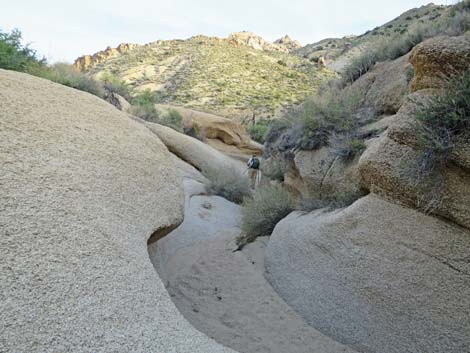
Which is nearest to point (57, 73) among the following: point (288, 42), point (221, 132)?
point (221, 132)

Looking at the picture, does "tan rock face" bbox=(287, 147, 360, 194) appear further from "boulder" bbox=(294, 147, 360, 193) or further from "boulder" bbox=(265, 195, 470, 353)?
"boulder" bbox=(265, 195, 470, 353)

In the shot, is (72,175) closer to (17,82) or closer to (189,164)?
(17,82)

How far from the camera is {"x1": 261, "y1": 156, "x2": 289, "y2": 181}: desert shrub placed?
326 inches

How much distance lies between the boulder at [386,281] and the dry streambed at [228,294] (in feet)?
0.80

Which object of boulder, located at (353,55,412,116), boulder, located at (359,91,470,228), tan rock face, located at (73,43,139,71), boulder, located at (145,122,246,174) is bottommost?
boulder, located at (145,122,246,174)

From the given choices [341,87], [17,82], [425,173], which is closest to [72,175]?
[17,82]

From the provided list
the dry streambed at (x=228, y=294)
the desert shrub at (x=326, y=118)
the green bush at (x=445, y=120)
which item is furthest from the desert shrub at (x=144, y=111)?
the green bush at (x=445, y=120)

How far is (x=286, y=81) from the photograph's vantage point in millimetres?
32719

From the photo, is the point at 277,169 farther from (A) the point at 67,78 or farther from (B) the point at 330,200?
(A) the point at 67,78

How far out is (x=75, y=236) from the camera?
2881mm

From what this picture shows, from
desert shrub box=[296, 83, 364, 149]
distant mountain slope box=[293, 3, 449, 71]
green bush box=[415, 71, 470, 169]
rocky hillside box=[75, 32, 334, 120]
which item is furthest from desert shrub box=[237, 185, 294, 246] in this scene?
distant mountain slope box=[293, 3, 449, 71]

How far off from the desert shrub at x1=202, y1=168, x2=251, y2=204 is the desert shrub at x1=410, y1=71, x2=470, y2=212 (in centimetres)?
638

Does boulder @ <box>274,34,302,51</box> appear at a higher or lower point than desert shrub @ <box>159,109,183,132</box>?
higher

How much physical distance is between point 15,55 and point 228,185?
20.3 feet
